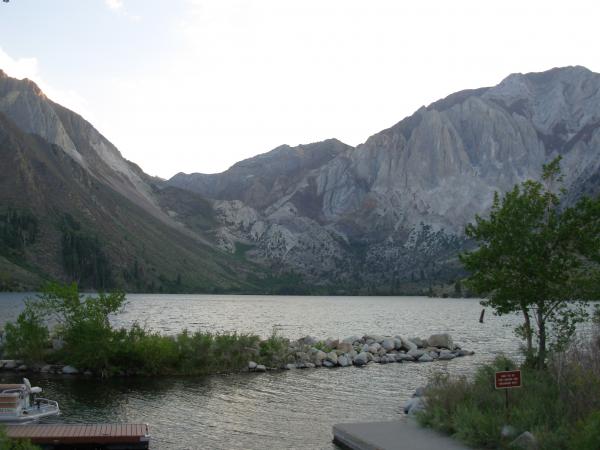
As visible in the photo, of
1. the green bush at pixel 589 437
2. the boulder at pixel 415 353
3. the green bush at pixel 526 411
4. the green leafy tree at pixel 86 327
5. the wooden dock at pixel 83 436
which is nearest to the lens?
the green bush at pixel 589 437

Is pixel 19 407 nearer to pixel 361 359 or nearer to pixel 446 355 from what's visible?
pixel 361 359

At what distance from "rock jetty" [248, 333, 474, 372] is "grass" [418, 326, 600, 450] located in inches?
1026

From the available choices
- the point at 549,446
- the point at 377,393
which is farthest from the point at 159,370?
the point at 549,446

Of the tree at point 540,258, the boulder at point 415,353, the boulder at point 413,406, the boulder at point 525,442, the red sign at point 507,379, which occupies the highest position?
the tree at point 540,258

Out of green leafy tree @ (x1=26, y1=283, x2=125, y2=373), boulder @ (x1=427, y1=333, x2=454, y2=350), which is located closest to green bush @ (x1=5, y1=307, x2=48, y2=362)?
green leafy tree @ (x1=26, y1=283, x2=125, y2=373)

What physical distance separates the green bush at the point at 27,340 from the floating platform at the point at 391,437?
28.5m

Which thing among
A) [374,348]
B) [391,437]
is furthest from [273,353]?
[391,437]

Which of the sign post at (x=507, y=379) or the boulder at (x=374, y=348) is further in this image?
the boulder at (x=374, y=348)

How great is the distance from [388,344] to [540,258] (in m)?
35.9

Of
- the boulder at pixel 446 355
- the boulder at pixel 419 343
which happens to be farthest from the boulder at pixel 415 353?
the boulder at pixel 419 343

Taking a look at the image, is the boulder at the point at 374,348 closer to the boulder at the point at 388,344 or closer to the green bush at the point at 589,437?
the boulder at the point at 388,344

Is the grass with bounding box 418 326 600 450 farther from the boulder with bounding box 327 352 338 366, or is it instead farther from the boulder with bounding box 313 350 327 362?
the boulder with bounding box 327 352 338 366

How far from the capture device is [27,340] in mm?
45562

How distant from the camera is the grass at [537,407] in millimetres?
18656
